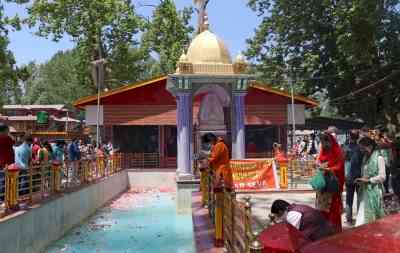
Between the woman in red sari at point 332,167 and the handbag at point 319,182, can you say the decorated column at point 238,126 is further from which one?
the handbag at point 319,182

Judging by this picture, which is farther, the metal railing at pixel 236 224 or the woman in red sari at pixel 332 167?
the woman in red sari at pixel 332 167

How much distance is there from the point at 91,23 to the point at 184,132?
18.1 meters

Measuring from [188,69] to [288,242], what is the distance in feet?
43.5

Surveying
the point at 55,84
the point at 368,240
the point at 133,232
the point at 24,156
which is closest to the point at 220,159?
the point at 24,156

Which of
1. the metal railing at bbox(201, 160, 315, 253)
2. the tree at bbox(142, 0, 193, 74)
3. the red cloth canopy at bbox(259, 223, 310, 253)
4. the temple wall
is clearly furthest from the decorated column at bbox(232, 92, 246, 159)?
the tree at bbox(142, 0, 193, 74)

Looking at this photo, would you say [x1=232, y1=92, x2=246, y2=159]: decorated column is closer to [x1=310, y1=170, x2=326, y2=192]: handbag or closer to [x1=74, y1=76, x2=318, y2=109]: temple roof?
Result: [x1=74, y1=76, x2=318, y2=109]: temple roof

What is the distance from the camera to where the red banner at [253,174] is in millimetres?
15312

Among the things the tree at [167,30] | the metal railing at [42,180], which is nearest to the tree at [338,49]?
the tree at [167,30]

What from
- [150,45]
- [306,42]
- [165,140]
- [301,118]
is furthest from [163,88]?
[150,45]

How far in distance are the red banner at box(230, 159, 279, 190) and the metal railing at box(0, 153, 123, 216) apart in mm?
4418

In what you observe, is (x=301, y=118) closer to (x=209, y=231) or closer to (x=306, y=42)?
(x=306, y=42)

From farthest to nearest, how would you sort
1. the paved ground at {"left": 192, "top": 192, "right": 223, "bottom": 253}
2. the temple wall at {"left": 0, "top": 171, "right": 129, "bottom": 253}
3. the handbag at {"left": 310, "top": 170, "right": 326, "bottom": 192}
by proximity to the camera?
the temple wall at {"left": 0, "top": 171, "right": 129, "bottom": 253} < the handbag at {"left": 310, "top": 170, "right": 326, "bottom": 192} < the paved ground at {"left": 192, "top": 192, "right": 223, "bottom": 253}

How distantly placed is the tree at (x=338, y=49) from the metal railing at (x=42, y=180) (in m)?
12.5

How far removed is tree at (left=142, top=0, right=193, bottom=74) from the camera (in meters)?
34.5
